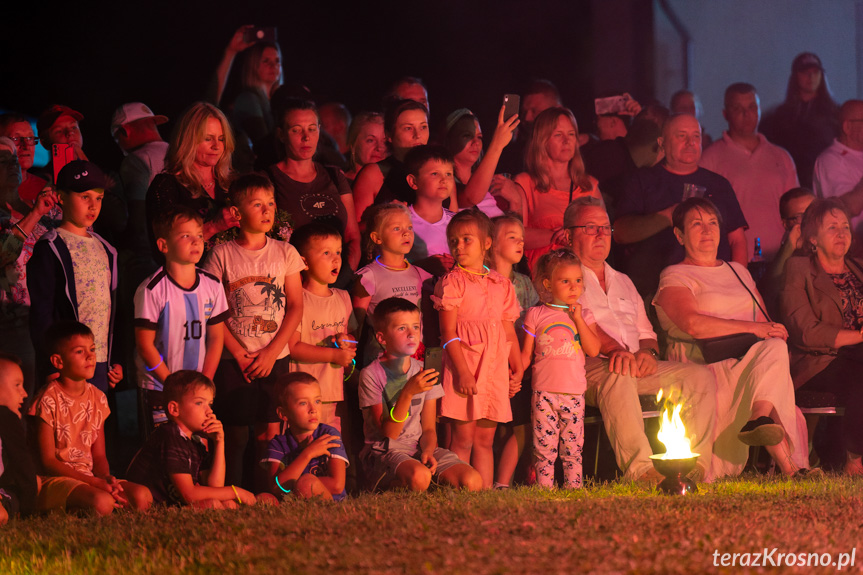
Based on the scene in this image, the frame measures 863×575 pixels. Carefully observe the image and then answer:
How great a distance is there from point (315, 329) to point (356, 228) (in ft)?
3.05

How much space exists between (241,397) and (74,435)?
881 mm

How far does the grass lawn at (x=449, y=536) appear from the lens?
3.63m

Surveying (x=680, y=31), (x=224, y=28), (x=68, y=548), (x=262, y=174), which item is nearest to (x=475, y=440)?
(x=262, y=174)

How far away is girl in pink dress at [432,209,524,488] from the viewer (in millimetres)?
5727

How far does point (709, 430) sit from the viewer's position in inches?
240

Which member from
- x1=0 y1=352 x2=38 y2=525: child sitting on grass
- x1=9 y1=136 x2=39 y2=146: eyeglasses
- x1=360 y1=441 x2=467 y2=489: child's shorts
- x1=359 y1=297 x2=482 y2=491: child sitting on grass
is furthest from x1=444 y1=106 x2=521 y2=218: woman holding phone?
x1=0 y1=352 x2=38 y2=525: child sitting on grass

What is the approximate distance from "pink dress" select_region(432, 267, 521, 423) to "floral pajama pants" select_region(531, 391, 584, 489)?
0.20m

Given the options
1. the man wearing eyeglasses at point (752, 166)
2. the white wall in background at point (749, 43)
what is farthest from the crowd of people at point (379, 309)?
the white wall in background at point (749, 43)

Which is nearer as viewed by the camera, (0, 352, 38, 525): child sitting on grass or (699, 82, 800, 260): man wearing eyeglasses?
(0, 352, 38, 525): child sitting on grass

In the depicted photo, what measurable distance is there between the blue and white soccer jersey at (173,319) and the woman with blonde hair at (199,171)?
19.3 inches

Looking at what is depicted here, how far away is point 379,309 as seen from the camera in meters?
5.56

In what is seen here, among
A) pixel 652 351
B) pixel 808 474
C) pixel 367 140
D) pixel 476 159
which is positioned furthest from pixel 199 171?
pixel 808 474

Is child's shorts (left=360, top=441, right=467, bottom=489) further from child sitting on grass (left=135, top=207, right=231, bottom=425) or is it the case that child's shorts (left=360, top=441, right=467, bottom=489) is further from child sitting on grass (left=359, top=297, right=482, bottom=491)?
child sitting on grass (left=135, top=207, right=231, bottom=425)

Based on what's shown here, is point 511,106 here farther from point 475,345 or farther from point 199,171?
point 199,171
